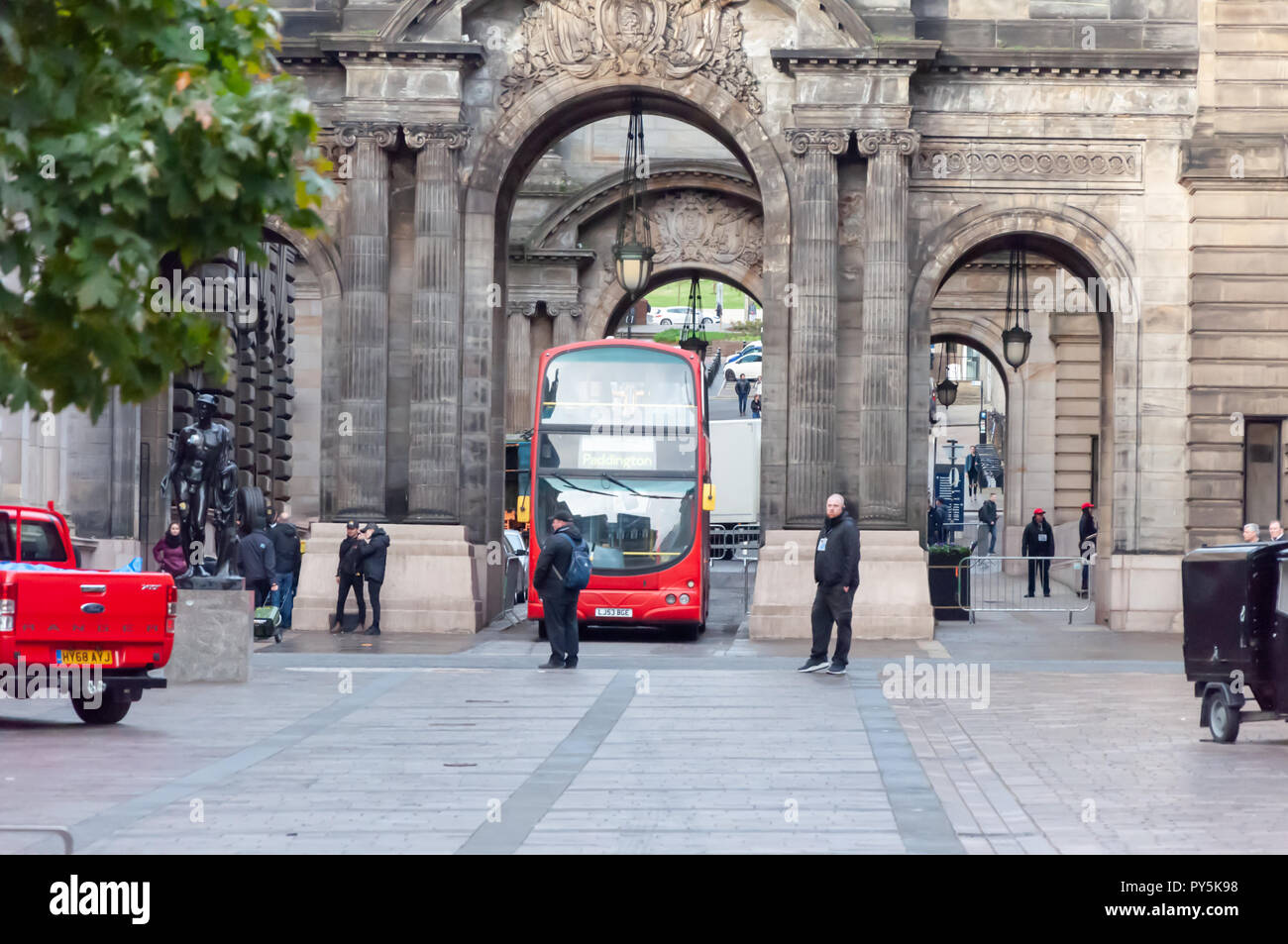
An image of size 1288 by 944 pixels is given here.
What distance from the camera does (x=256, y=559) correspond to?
2747 centimetres

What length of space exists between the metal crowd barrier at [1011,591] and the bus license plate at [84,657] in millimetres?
18703

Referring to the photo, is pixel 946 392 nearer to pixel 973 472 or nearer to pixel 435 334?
pixel 435 334

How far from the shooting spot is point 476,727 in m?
16.5

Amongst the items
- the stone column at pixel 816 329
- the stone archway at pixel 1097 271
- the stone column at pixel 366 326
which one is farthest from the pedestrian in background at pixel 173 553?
the stone archway at pixel 1097 271

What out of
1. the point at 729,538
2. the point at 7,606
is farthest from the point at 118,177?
the point at 729,538

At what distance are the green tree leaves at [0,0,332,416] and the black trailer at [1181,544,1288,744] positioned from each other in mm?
9245

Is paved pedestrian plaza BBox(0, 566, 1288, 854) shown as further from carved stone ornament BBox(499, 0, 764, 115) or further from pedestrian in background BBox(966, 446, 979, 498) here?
pedestrian in background BBox(966, 446, 979, 498)

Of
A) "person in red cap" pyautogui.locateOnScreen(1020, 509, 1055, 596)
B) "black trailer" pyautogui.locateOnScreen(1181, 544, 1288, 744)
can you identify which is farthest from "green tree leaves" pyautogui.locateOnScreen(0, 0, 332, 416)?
"person in red cap" pyautogui.locateOnScreen(1020, 509, 1055, 596)

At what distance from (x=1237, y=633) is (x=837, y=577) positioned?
699cm

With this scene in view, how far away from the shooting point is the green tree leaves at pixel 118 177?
305 inches

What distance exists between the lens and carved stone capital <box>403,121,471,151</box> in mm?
29484

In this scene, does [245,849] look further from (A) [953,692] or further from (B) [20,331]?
(A) [953,692]

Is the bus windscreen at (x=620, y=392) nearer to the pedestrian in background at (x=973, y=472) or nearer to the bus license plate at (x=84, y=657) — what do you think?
the bus license plate at (x=84, y=657)

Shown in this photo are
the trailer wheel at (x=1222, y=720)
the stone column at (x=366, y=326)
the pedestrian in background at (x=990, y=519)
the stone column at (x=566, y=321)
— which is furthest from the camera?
the pedestrian in background at (x=990, y=519)
